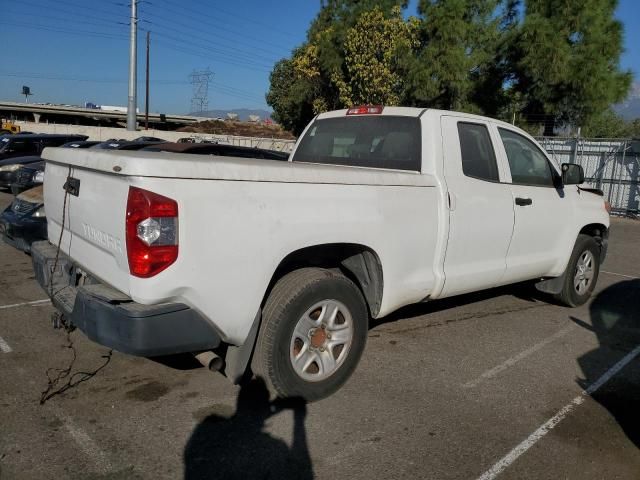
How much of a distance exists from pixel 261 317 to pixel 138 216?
967 mm

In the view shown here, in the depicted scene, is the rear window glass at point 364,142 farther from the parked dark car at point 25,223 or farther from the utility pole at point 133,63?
the utility pole at point 133,63

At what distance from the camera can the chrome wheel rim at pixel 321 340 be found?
3525 millimetres

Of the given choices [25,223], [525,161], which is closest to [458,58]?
[525,161]

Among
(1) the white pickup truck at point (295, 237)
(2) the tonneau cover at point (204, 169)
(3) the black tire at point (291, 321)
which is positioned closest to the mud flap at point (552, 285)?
(1) the white pickup truck at point (295, 237)

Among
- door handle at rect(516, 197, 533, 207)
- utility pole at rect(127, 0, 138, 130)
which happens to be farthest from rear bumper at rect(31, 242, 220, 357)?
utility pole at rect(127, 0, 138, 130)

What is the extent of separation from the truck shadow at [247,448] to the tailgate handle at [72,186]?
1.59 meters

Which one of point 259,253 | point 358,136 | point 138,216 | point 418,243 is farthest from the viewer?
point 358,136

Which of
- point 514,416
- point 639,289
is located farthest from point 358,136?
point 639,289

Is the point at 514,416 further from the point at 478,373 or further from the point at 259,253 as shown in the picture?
the point at 259,253

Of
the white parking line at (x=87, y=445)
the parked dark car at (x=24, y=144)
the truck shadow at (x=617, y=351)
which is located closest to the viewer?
the white parking line at (x=87, y=445)

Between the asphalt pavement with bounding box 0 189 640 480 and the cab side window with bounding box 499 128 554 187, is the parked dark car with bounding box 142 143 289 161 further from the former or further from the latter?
the cab side window with bounding box 499 128 554 187

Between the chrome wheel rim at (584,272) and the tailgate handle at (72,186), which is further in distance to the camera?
the chrome wheel rim at (584,272)

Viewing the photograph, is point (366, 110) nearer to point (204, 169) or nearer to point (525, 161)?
point (525, 161)

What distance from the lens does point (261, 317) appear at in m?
3.36
